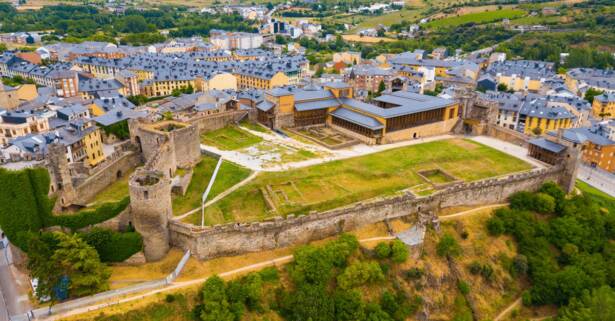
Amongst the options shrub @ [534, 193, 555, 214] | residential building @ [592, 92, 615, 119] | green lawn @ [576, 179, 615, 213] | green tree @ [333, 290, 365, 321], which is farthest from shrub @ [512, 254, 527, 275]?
residential building @ [592, 92, 615, 119]

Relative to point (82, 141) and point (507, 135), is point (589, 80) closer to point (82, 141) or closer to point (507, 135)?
point (507, 135)

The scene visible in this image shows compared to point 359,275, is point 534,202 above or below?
above

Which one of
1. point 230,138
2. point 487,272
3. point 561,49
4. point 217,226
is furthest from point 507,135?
point 561,49

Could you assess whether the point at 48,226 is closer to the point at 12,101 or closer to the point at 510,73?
the point at 12,101

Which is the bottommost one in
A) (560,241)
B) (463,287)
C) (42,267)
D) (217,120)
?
(463,287)

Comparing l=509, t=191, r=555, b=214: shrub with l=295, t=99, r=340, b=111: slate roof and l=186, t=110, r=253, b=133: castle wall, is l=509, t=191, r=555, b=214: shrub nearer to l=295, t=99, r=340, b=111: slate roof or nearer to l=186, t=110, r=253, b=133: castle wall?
l=295, t=99, r=340, b=111: slate roof

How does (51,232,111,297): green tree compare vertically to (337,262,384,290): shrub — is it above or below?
above
